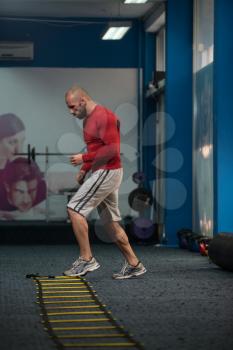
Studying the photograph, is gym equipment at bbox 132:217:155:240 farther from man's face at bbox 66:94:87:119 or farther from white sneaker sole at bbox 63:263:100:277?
man's face at bbox 66:94:87:119

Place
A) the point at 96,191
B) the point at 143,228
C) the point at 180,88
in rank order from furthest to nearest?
1. the point at 143,228
2. the point at 180,88
3. the point at 96,191

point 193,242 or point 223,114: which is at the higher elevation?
point 223,114

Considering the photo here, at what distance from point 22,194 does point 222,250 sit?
6.36 m

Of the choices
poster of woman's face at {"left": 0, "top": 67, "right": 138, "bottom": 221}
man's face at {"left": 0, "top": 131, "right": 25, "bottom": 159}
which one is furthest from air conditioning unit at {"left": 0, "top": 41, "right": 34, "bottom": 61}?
man's face at {"left": 0, "top": 131, "right": 25, "bottom": 159}

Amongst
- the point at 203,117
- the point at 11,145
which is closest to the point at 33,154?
the point at 11,145

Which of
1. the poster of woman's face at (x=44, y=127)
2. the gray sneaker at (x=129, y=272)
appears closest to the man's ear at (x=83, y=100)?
the gray sneaker at (x=129, y=272)

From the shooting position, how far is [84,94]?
302 inches

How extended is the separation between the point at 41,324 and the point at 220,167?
14.5 ft

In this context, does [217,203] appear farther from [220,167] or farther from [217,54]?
[217,54]

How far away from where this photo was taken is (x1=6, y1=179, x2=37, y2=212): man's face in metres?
14.2

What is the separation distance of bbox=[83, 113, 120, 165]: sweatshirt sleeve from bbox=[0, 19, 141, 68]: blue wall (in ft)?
22.2

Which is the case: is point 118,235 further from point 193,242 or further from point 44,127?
point 44,127

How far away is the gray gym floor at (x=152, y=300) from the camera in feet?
16.0

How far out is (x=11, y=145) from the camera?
1424 centimetres
